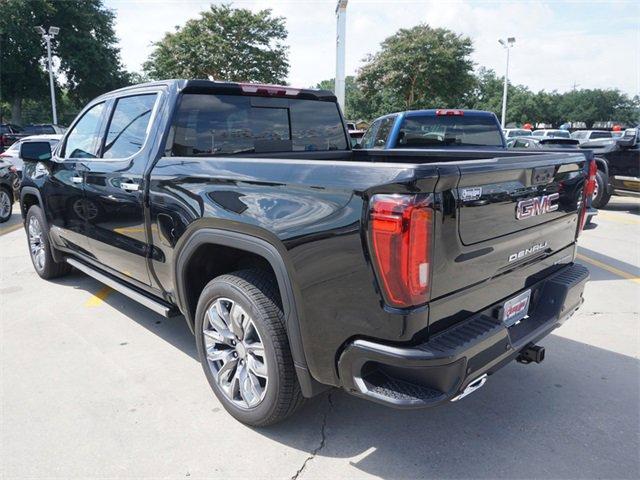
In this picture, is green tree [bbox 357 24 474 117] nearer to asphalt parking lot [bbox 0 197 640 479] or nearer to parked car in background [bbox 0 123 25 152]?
parked car in background [bbox 0 123 25 152]

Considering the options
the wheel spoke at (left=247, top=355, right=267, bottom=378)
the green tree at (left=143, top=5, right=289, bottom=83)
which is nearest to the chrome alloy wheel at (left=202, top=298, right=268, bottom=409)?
the wheel spoke at (left=247, top=355, right=267, bottom=378)

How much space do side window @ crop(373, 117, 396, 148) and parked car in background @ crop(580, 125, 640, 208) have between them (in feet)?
16.6

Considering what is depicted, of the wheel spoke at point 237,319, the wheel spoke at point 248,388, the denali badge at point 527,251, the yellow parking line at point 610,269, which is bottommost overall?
the yellow parking line at point 610,269

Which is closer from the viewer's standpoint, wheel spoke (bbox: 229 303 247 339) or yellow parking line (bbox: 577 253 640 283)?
wheel spoke (bbox: 229 303 247 339)

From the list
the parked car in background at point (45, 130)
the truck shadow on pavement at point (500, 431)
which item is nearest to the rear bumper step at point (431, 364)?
the truck shadow on pavement at point (500, 431)

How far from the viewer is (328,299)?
7.13ft

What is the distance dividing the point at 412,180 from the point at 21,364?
3243 mm

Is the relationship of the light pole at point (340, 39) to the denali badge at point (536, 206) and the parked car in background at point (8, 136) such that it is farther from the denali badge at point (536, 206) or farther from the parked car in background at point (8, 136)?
the parked car in background at point (8, 136)

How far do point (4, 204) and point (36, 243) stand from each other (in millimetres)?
4707

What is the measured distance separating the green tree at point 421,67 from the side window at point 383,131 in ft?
88.3

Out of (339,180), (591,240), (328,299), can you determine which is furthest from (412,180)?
(591,240)

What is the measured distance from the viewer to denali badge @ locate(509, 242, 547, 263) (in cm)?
250

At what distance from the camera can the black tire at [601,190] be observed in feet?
32.8

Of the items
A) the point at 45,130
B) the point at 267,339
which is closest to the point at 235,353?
the point at 267,339
